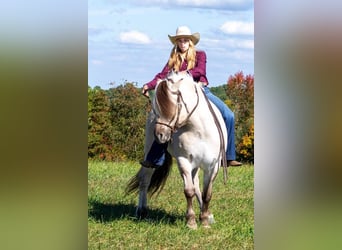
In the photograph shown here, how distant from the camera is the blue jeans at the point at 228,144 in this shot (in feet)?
19.2

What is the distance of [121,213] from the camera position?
19.6 ft

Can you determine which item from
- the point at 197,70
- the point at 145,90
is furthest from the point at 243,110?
the point at 145,90

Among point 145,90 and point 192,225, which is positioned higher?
point 145,90

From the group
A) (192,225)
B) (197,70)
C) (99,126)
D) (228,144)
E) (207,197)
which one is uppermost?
(197,70)

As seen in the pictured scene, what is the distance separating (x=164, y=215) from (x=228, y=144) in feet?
1.93

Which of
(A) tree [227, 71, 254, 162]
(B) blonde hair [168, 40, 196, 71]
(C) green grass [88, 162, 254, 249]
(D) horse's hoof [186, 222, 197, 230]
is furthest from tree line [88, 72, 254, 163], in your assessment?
(D) horse's hoof [186, 222, 197, 230]

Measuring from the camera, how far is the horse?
5738 mm

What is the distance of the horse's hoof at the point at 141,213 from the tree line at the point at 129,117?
327 millimetres

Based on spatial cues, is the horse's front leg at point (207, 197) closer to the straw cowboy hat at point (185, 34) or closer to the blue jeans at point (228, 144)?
the blue jeans at point (228, 144)

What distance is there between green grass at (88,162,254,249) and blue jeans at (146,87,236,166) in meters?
0.11

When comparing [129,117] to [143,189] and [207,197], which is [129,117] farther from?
[207,197]

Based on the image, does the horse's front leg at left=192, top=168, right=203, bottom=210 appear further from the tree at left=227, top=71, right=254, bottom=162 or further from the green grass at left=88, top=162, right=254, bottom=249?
the tree at left=227, top=71, right=254, bottom=162
